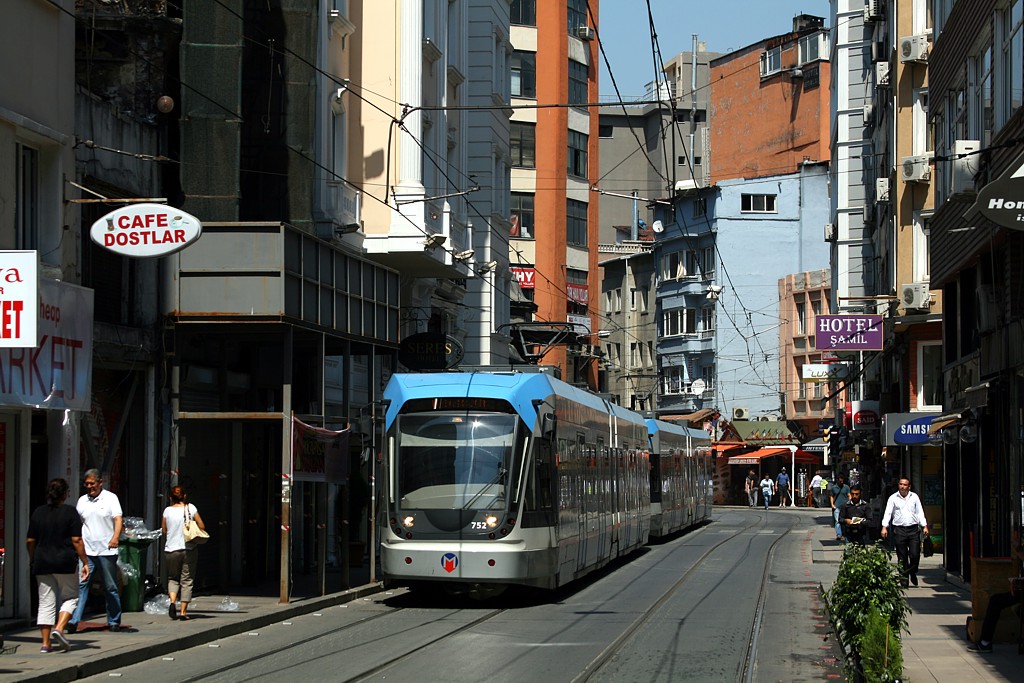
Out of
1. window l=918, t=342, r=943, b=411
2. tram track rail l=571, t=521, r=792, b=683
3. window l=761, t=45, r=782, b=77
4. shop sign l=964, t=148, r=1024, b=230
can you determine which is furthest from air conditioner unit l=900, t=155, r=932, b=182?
window l=761, t=45, r=782, b=77

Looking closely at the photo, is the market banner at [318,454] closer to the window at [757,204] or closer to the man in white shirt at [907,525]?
the man in white shirt at [907,525]

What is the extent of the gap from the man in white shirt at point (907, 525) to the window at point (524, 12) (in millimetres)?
37175

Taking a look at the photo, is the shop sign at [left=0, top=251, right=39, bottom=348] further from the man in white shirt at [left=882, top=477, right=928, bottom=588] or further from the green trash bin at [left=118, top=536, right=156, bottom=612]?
the man in white shirt at [left=882, top=477, right=928, bottom=588]

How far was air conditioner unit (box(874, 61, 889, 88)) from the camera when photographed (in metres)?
42.8

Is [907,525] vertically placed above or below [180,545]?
below

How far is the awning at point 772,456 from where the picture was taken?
229 feet

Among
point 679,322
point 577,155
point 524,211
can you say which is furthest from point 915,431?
point 679,322

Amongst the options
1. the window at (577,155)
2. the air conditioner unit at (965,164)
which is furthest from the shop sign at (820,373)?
the air conditioner unit at (965,164)

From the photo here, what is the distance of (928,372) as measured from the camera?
126ft

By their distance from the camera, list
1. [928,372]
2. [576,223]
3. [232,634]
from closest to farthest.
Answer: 1. [232,634]
2. [928,372]
3. [576,223]

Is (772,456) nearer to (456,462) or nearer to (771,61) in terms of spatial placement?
(771,61)

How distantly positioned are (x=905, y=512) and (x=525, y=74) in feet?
121

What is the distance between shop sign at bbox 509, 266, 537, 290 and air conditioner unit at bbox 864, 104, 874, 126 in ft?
42.4

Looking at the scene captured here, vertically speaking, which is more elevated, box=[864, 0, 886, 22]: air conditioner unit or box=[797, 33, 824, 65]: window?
box=[797, 33, 824, 65]: window
